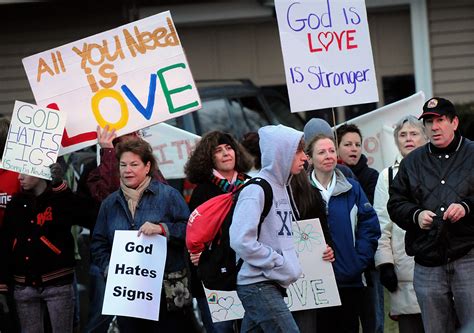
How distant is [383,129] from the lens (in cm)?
1116

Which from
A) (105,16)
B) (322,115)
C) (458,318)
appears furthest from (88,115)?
(105,16)

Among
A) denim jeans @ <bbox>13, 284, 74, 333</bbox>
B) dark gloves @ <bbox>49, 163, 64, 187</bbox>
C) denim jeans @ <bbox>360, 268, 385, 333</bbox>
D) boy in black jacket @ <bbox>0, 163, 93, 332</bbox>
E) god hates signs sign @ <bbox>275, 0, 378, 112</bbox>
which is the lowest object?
denim jeans @ <bbox>360, 268, 385, 333</bbox>

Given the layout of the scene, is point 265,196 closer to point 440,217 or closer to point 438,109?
point 440,217

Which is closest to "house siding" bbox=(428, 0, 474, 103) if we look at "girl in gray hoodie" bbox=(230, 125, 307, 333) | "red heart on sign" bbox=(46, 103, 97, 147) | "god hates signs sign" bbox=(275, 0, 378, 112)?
"god hates signs sign" bbox=(275, 0, 378, 112)

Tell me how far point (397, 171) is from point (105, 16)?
29.4ft

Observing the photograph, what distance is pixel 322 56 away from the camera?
945 centimetres

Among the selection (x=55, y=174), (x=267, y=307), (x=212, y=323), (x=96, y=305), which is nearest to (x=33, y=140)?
(x=55, y=174)

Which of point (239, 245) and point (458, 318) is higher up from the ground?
point (239, 245)

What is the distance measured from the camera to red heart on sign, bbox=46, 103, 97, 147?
29.8ft

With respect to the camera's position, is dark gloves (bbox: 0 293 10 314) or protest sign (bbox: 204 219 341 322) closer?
protest sign (bbox: 204 219 341 322)

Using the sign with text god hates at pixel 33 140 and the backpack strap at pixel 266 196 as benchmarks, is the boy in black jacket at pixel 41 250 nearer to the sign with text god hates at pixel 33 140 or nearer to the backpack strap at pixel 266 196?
the sign with text god hates at pixel 33 140

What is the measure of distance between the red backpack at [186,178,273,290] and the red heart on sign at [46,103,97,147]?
2.08m

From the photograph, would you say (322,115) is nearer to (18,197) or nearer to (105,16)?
(105,16)

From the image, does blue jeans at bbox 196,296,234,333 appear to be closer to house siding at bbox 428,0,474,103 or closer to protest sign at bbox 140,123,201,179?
protest sign at bbox 140,123,201,179
